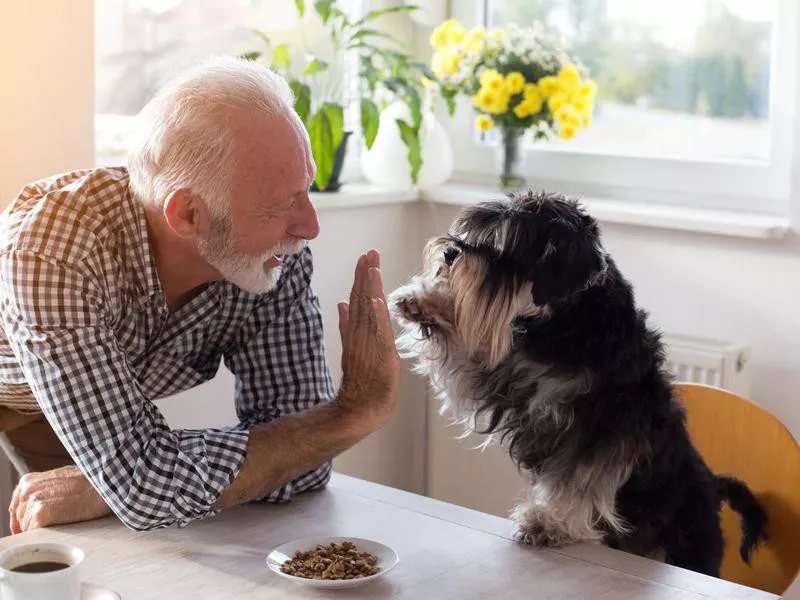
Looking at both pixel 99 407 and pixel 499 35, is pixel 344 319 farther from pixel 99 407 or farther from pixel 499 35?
pixel 499 35

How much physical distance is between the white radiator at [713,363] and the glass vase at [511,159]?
2.48ft

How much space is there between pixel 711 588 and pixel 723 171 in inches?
68.7

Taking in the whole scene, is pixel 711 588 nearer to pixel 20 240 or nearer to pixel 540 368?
pixel 540 368

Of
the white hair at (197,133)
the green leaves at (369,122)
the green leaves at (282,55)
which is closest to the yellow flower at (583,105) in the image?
the green leaves at (369,122)

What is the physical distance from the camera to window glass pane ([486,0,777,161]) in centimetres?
306

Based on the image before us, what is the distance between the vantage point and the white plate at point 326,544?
59.5 inches

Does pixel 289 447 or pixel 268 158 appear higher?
pixel 268 158

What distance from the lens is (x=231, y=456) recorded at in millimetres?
1766

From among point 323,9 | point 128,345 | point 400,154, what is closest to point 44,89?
point 128,345

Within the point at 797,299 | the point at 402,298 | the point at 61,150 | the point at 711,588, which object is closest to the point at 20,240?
the point at 402,298

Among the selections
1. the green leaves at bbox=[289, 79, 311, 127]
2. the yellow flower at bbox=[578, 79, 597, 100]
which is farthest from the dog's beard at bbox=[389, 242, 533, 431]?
the yellow flower at bbox=[578, 79, 597, 100]

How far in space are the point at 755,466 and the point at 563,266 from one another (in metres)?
0.79

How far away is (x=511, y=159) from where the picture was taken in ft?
11.1

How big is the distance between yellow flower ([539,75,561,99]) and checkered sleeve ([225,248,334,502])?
4.53 feet
